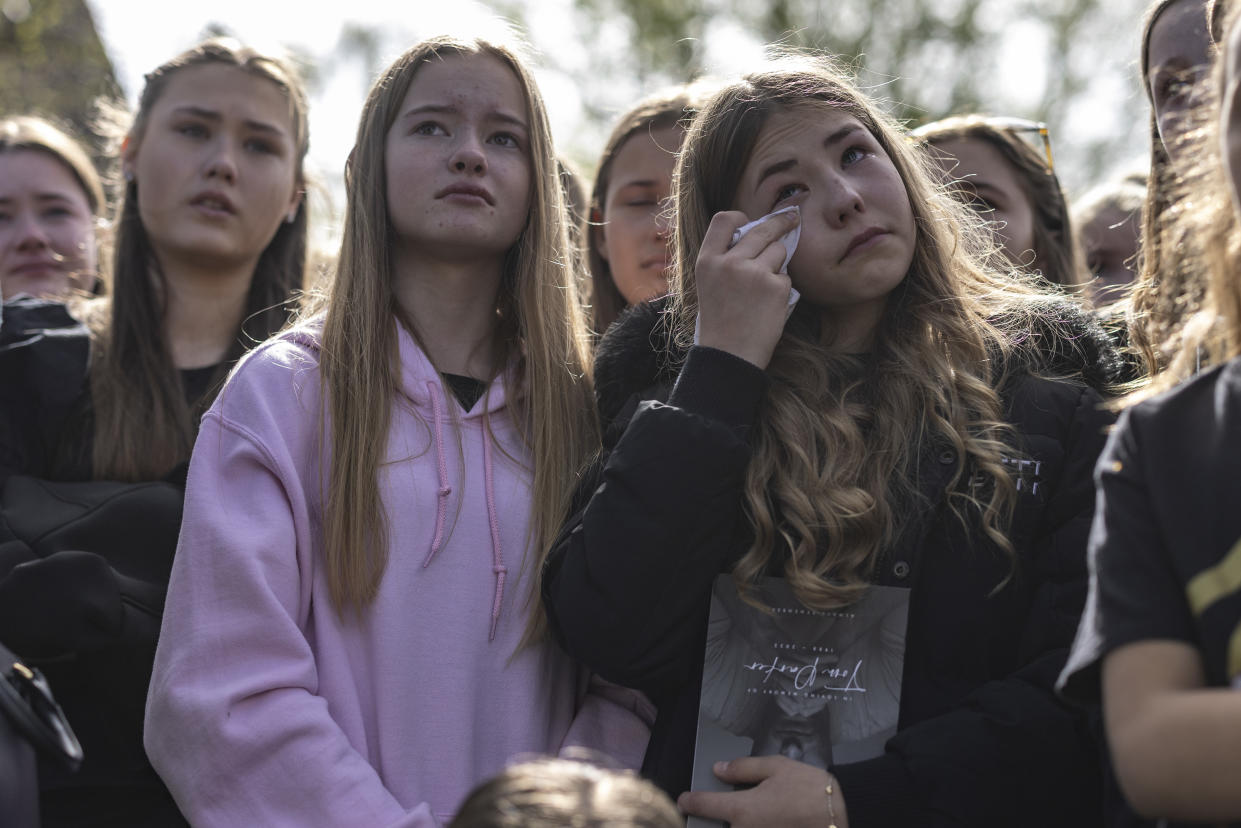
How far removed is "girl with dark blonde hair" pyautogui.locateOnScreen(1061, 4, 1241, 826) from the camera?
4.50 feet

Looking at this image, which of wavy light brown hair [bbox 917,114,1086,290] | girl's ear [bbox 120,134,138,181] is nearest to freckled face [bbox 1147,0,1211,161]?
wavy light brown hair [bbox 917,114,1086,290]

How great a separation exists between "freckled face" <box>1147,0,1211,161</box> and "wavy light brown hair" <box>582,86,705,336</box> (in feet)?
4.14

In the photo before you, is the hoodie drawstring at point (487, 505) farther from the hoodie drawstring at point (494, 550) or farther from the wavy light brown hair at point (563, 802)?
the wavy light brown hair at point (563, 802)

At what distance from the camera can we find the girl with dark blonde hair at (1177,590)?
1.37 metres

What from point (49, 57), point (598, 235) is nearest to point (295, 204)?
point (598, 235)

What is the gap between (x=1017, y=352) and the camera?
2.46 metres

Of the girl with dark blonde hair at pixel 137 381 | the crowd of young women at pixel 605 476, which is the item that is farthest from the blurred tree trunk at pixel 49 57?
the crowd of young women at pixel 605 476

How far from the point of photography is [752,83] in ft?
8.82

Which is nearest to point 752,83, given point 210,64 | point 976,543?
point 976,543

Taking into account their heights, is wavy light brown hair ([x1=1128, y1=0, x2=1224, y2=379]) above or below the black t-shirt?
above

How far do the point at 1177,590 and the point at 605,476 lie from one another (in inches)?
40.7

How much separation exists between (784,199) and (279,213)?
1.70 metres

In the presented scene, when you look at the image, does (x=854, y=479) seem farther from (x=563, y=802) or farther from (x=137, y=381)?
(x=137, y=381)

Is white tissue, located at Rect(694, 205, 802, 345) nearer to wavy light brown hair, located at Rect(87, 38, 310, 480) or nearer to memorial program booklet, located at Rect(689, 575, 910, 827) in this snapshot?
memorial program booklet, located at Rect(689, 575, 910, 827)
